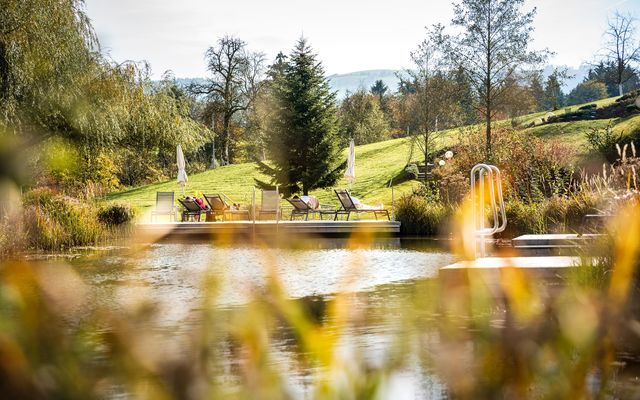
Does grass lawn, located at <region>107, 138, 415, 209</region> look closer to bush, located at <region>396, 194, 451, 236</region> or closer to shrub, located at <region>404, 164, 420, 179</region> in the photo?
shrub, located at <region>404, 164, 420, 179</region>

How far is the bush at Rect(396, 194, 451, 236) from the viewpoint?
16.5 m

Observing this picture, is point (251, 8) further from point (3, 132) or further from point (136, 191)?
point (136, 191)

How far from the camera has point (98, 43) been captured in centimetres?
1767

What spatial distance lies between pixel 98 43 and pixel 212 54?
100 feet

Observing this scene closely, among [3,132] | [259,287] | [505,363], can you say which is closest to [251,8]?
[3,132]

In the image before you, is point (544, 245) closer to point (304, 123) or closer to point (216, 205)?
point (216, 205)

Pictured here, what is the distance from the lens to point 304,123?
26875 mm

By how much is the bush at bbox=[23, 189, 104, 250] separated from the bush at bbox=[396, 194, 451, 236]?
6.55 m

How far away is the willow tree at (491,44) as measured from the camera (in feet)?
89.4

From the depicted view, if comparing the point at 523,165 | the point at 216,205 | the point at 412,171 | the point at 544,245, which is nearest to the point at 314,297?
the point at 544,245

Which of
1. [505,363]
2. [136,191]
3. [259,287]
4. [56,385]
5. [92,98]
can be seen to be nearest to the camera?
[56,385]

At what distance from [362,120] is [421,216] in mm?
34964

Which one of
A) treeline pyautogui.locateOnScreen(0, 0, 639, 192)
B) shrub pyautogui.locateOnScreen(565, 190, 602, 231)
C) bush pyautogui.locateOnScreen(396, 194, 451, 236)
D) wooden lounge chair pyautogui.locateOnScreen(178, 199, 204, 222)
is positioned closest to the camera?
shrub pyautogui.locateOnScreen(565, 190, 602, 231)

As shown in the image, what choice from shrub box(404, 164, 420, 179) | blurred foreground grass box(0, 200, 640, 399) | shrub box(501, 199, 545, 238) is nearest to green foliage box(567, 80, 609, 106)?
shrub box(404, 164, 420, 179)
